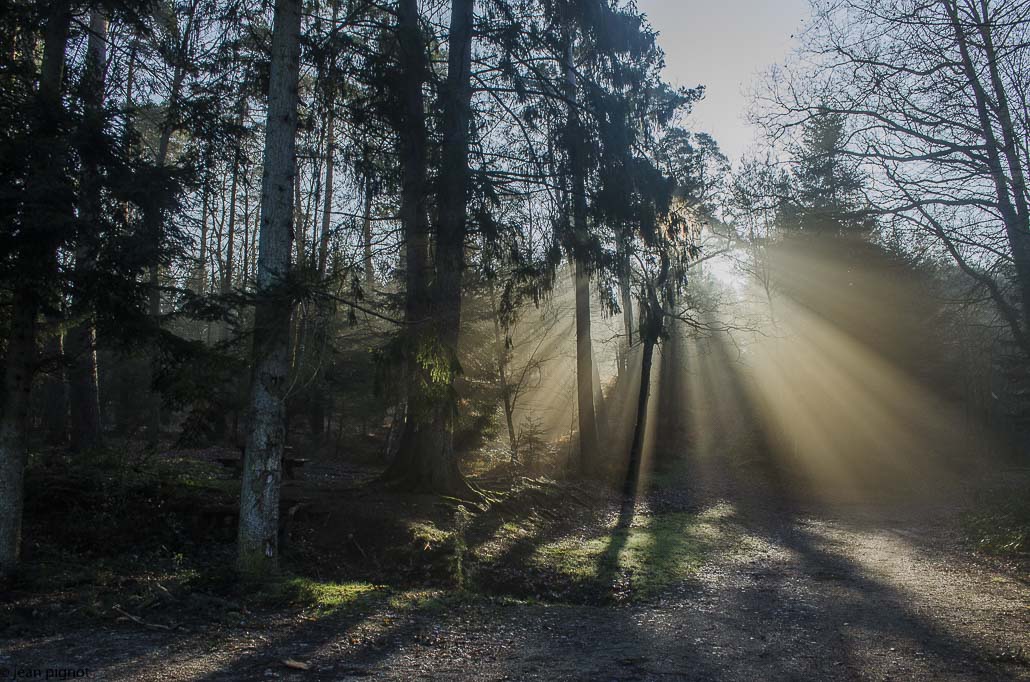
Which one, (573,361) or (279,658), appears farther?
(573,361)

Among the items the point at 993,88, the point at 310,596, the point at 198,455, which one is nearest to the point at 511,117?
the point at 993,88

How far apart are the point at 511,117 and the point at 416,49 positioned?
2.73 metres

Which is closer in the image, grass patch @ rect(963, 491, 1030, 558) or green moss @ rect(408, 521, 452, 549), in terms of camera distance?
green moss @ rect(408, 521, 452, 549)

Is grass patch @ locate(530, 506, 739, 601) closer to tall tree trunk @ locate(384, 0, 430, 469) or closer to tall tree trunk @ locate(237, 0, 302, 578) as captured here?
tall tree trunk @ locate(384, 0, 430, 469)

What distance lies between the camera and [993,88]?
932 centimetres

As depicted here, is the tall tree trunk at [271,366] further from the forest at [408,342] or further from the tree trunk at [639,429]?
the tree trunk at [639,429]

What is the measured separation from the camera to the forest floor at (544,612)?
18.4 feet

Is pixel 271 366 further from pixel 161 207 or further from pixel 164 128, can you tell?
pixel 164 128

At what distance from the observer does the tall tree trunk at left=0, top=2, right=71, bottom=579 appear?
696 centimetres

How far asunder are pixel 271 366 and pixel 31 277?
2.59m

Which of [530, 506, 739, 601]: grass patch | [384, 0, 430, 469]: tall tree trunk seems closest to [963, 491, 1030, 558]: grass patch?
[530, 506, 739, 601]: grass patch

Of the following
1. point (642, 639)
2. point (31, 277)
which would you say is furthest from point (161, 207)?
point (642, 639)

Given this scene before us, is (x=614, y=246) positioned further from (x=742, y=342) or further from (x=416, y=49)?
(x=742, y=342)

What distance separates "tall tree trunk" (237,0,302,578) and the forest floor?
2.36ft
